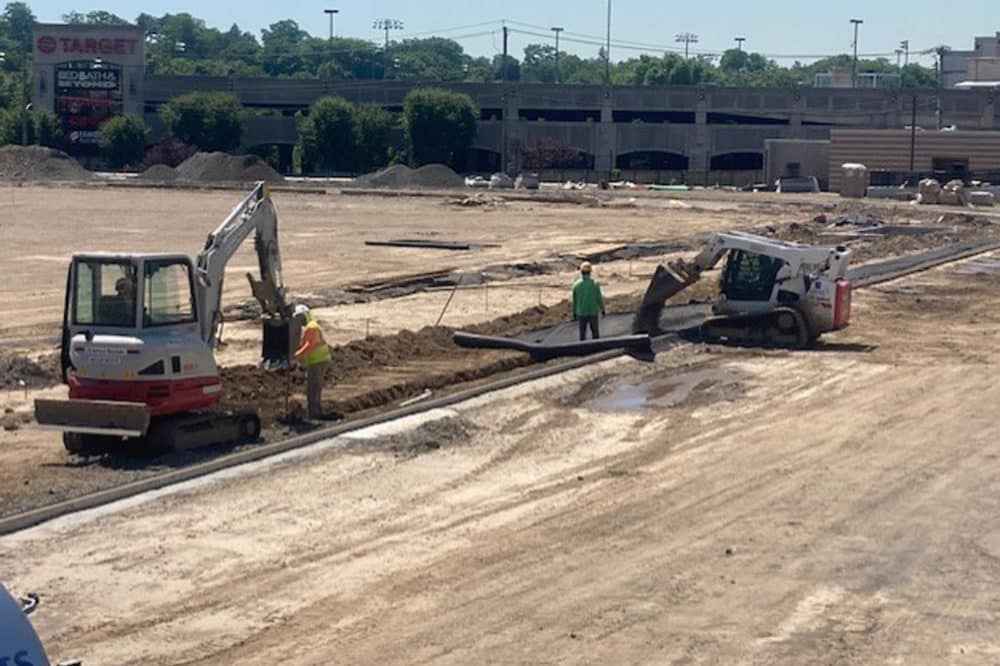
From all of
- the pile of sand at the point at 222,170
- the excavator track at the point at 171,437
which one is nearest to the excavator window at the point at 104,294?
the excavator track at the point at 171,437

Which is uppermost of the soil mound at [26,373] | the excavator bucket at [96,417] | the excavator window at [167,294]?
the excavator window at [167,294]

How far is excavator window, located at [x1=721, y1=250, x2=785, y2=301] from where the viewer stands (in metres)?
32.3

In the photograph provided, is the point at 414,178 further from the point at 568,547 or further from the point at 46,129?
the point at 568,547

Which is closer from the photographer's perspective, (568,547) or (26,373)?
(568,547)

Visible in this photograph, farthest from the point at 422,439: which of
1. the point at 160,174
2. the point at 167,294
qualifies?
the point at 160,174

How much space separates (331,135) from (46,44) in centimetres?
2254

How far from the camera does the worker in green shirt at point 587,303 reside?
98.9ft

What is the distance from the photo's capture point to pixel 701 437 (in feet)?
75.2

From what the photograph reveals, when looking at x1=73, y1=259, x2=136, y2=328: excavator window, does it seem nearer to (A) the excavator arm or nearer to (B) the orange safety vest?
(A) the excavator arm

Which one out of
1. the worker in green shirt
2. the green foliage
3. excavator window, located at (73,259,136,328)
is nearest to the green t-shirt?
the worker in green shirt

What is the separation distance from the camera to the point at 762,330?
32406 millimetres

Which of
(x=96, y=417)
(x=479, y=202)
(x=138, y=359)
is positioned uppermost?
(x=138, y=359)

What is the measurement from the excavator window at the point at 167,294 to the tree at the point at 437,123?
359ft

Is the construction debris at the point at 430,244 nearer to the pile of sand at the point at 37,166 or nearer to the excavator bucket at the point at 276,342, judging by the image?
the excavator bucket at the point at 276,342
